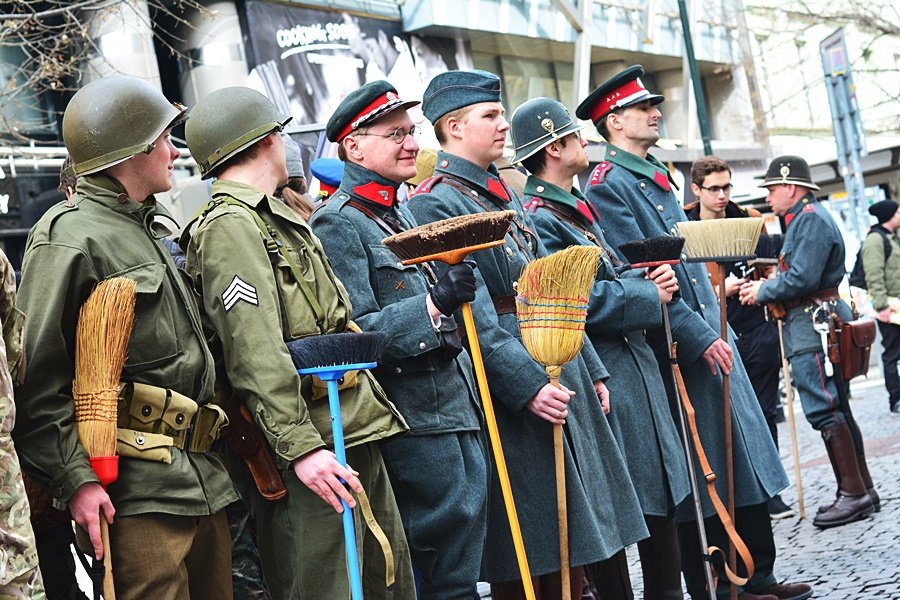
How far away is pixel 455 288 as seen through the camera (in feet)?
14.6

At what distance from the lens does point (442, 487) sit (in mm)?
4594

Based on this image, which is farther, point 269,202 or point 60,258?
point 269,202

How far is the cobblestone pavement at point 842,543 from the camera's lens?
6688 mm

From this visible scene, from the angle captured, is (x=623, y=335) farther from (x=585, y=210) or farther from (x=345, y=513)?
(x=345, y=513)

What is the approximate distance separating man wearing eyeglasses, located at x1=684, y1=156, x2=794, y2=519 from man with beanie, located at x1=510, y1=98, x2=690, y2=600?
3.39 meters

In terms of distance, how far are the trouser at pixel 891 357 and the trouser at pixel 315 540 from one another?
11833mm

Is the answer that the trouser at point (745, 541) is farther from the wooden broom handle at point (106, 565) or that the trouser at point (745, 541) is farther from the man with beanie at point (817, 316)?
the wooden broom handle at point (106, 565)

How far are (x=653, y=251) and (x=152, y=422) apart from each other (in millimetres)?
2720

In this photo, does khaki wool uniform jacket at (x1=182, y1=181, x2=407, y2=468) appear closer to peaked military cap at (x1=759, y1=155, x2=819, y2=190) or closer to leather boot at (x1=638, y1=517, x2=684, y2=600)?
leather boot at (x1=638, y1=517, x2=684, y2=600)

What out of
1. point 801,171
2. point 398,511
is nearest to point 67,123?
point 398,511

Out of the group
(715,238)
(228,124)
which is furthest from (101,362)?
(715,238)

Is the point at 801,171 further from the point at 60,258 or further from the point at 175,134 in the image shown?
the point at 175,134

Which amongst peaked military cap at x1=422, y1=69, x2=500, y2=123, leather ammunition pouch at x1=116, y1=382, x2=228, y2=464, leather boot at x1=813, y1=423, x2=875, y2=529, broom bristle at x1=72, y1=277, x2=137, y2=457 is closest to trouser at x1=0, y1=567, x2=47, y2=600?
broom bristle at x1=72, y1=277, x2=137, y2=457

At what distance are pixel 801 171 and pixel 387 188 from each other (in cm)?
548
